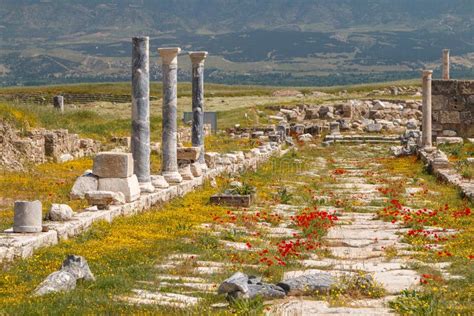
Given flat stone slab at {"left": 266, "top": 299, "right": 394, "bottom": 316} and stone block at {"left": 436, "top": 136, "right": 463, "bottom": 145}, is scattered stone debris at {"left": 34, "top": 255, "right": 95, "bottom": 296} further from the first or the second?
stone block at {"left": 436, "top": 136, "right": 463, "bottom": 145}

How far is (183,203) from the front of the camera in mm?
19500

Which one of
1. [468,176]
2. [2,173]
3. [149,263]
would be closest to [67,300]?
[149,263]

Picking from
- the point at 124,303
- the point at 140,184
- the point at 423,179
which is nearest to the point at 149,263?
the point at 124,303

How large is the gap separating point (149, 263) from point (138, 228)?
3032mm

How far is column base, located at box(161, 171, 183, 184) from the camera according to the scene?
2194 cm

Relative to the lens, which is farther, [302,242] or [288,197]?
[288,197]

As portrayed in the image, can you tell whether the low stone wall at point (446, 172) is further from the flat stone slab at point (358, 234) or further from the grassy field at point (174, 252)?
the flat stone slab at point (358, 234)

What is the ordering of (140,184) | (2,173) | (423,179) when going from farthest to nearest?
1. (423,179)
2. (2,173)
3. (140,184)

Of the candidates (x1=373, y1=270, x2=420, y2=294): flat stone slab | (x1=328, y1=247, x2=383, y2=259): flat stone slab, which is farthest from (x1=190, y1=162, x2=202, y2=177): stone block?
(x1=373, y1=270, x2=420, y2=294): flat stone slab

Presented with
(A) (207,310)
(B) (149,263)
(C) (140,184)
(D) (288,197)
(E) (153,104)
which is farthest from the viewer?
(E) (153,104)

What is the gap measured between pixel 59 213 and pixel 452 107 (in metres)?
26.3

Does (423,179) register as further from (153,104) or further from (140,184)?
(153,104)

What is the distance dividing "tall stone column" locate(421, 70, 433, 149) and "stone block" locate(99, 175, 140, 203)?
18.9 metres

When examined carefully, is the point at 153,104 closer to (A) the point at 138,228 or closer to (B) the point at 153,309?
(A) the point at 138,228
